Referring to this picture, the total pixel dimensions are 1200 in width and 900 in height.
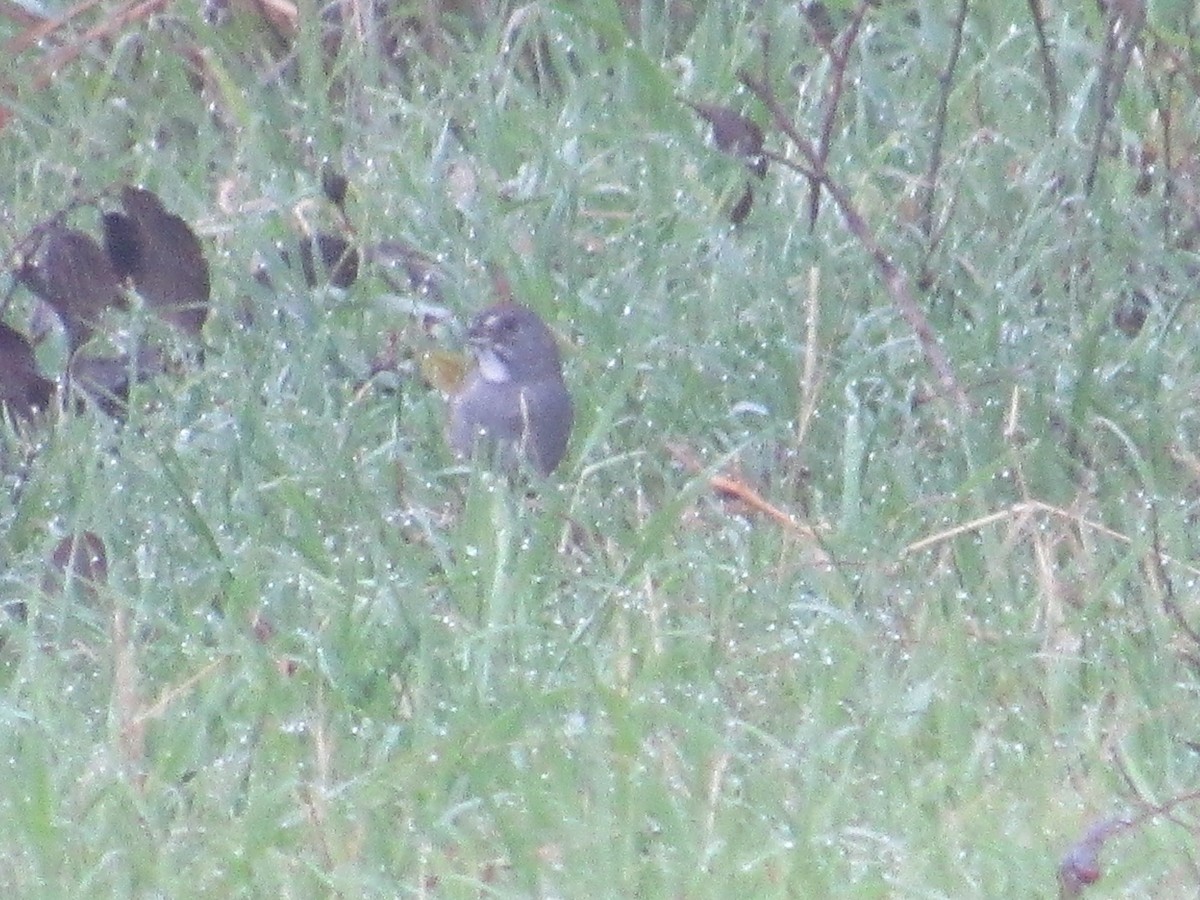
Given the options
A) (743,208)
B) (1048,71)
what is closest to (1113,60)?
(1048,71)

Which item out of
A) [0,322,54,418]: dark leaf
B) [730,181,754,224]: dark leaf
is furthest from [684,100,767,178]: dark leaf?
[0,322,54,418]: dark leaf

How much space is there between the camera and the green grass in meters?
3.56

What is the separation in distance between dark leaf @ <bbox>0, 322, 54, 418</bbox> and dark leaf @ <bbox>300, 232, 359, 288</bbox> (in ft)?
2.48

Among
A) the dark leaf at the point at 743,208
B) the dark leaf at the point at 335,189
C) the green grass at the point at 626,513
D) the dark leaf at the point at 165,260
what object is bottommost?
the green grass at the point at 626,513

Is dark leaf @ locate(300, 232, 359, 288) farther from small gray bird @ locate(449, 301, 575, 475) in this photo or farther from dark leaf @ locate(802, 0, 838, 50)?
dark leaf @ locate(802, 0, 838, 50)

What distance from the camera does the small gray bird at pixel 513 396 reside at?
4820 millimetres

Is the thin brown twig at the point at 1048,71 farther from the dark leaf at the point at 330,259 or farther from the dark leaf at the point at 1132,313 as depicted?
the dark leaf at the point at 330,259

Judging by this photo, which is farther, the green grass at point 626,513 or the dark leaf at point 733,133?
the dark leaf at point 733,133

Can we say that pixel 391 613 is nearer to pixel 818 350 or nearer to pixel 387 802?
pixel 387 802

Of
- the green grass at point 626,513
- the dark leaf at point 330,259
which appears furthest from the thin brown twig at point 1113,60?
the dark leaf at point 330,259

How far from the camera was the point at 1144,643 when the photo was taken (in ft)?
13.1

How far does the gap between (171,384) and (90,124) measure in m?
1.38

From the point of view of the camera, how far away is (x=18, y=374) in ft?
14.7

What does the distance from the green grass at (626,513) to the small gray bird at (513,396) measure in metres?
0.07
